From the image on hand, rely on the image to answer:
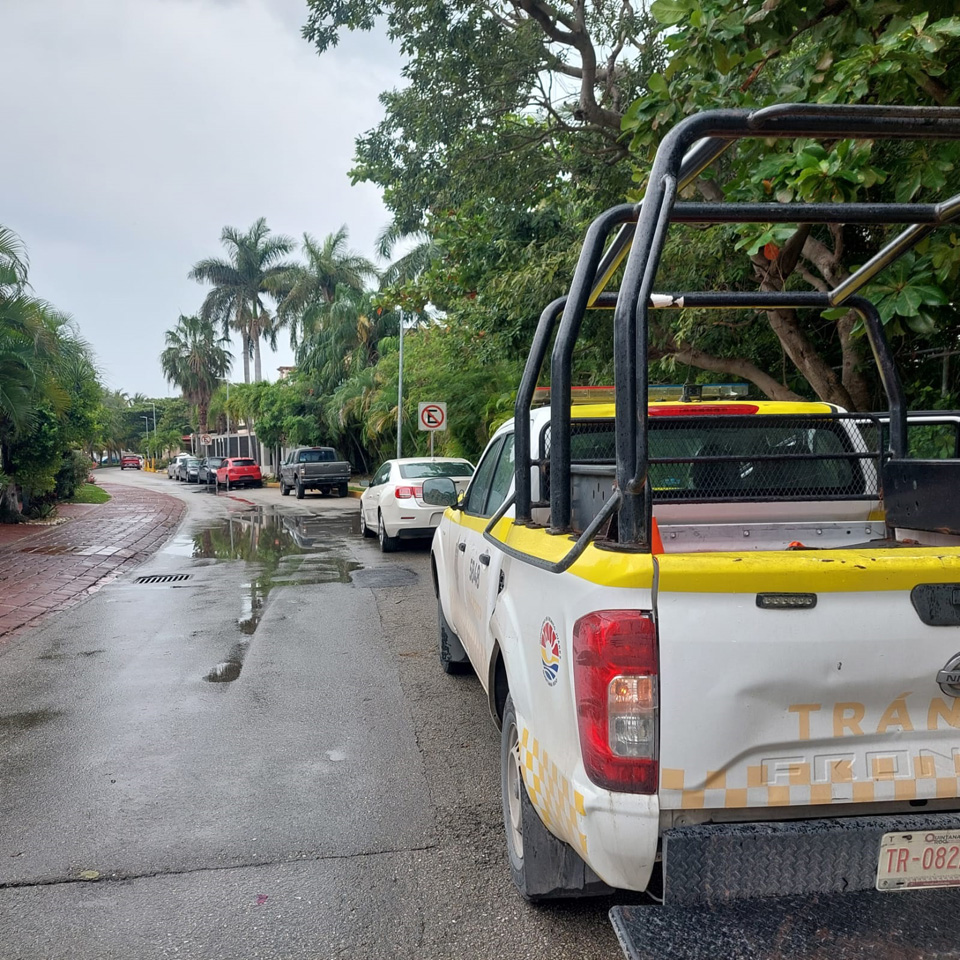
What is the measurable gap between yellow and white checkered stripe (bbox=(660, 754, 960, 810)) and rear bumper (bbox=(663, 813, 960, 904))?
59 mm

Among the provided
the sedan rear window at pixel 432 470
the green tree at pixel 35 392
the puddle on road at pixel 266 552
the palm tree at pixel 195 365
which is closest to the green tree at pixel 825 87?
the puddle on road at pixel 266 552

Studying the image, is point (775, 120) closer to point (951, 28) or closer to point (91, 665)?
point (951, 28)

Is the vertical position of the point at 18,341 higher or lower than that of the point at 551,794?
higher

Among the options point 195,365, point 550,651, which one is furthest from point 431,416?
point 195,365

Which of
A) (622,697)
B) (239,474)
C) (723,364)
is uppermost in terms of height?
(723,364)

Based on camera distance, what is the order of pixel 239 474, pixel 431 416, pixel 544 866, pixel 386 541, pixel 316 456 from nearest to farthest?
pixel 544 866
pixel 386 541
pixel 431 416
pixel 316 456
pixel 239 474

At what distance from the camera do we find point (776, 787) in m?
2.33

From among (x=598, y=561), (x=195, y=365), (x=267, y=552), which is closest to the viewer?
(x=598, y=561)

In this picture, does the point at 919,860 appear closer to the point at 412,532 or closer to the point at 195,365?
the point at 412,532

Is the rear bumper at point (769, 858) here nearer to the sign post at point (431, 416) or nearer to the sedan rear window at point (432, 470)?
the sedan rear window at point (432, 470)

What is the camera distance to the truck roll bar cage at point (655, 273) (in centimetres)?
248

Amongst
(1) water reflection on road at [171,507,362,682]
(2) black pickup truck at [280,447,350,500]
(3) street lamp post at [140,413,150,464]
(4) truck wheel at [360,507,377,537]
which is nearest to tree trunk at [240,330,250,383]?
(2) black pickup truck at [280,447,350,500]

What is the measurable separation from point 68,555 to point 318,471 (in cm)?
1629

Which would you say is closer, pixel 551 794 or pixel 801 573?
pixel 801 573
